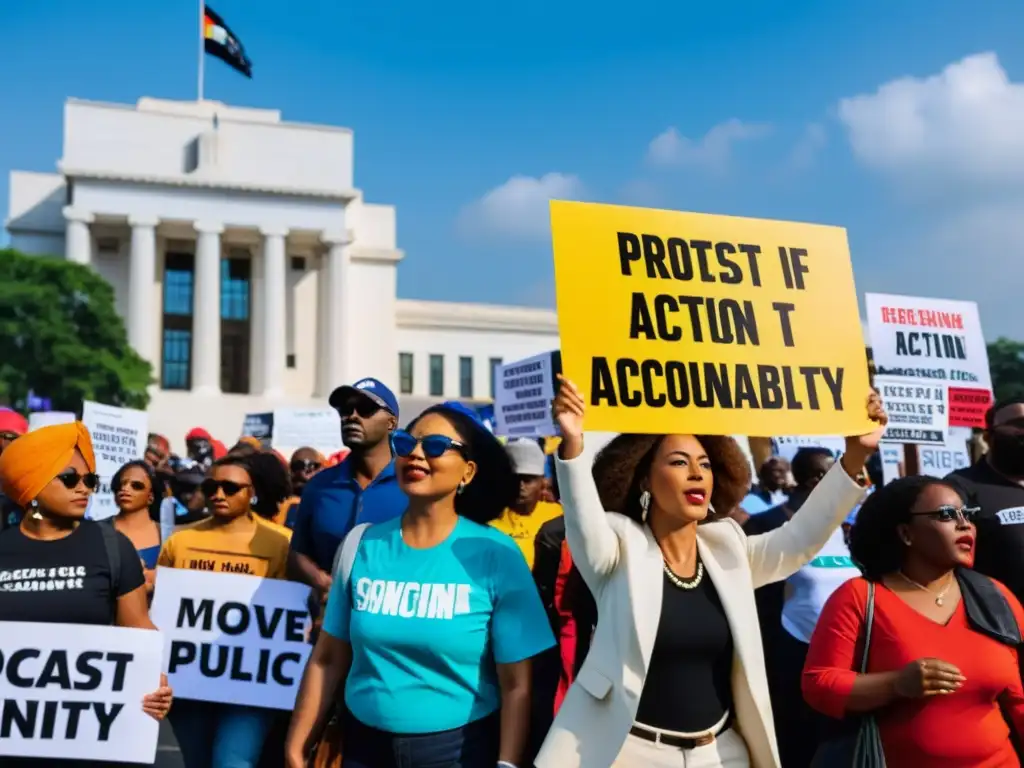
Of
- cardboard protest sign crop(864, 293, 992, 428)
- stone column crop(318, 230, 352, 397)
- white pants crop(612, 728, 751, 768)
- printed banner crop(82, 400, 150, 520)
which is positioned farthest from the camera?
stone column crop(318, 230, 352, 397)

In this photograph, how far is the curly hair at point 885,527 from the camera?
372cm

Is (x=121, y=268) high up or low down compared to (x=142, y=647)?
up

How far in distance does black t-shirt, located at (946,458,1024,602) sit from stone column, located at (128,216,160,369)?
53402 mm

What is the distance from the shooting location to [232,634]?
201 inches

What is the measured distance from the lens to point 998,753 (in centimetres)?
347

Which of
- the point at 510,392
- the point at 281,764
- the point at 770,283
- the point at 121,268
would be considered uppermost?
the point at 121,268

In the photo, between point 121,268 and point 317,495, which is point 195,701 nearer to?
point 317,495

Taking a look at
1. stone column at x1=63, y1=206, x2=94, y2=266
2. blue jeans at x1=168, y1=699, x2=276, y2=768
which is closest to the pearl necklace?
blue jeans at x1=168, y1=699, x2=276, y2=768

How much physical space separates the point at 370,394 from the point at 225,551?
104 centimetres

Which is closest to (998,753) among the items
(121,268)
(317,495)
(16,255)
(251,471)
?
(317,495)

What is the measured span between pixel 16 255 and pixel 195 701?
144 ft

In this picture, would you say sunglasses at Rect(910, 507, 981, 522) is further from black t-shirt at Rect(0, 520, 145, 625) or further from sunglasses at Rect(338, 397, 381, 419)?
black t-shirt at Rect(0, 520, 145, 625)

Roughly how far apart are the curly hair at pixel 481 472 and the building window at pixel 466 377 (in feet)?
214

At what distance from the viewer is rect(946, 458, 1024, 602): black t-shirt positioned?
448 centimetres
